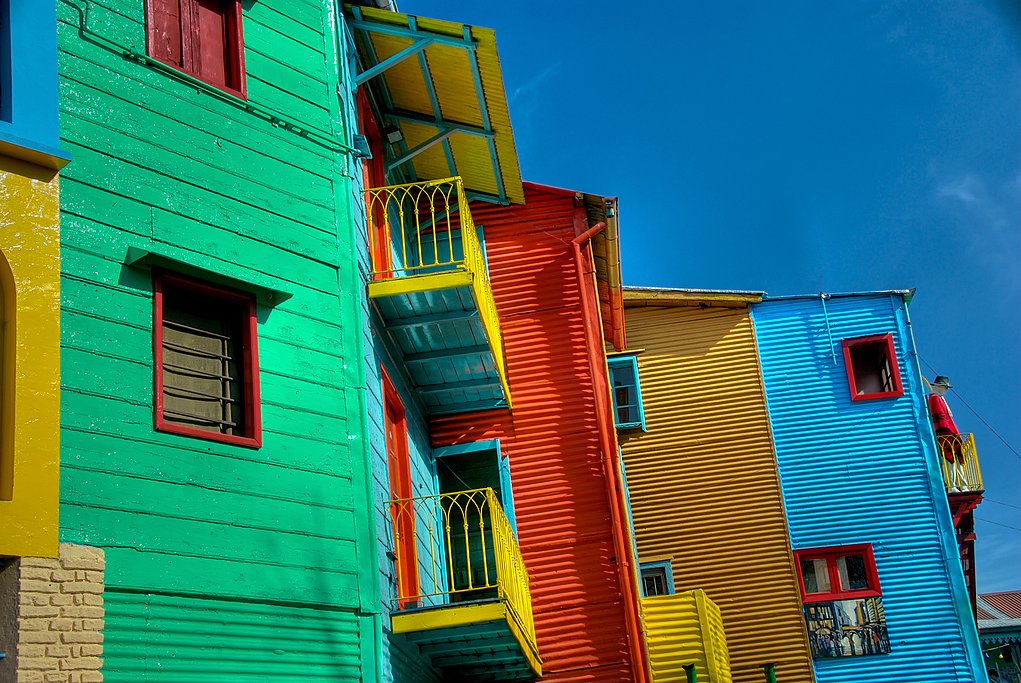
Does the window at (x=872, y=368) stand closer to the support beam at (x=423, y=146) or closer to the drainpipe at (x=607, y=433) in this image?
the drainpipe at (x=607, y=433)

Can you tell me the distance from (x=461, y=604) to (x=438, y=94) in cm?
673

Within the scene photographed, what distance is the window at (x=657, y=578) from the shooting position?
24562 millimetres

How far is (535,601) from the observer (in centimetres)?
1641

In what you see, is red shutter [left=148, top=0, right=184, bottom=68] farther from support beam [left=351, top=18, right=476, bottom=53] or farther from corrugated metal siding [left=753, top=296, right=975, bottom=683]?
corrugated metal siding [left=753, top=296, right=975, bottom=683]

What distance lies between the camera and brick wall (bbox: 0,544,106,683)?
8203mm

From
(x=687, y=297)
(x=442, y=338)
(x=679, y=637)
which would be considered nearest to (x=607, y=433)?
(x=679, y=637)

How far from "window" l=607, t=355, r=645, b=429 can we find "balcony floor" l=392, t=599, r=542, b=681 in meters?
9.82

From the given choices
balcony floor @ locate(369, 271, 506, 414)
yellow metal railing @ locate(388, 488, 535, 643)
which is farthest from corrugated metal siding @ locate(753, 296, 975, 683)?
balcony floor @ locate(369, 271, 506, 414)

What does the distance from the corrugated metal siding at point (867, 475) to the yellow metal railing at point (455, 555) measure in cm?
1026

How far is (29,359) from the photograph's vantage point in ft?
29.4

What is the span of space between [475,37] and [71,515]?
7.63 m

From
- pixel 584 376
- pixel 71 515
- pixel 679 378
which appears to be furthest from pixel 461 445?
pixel 679 378

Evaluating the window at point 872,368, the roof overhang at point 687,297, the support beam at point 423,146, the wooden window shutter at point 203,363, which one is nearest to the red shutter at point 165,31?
the wooden window shutter at point 203,363

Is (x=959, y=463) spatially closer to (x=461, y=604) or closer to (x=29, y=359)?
(x=461, y=604)
